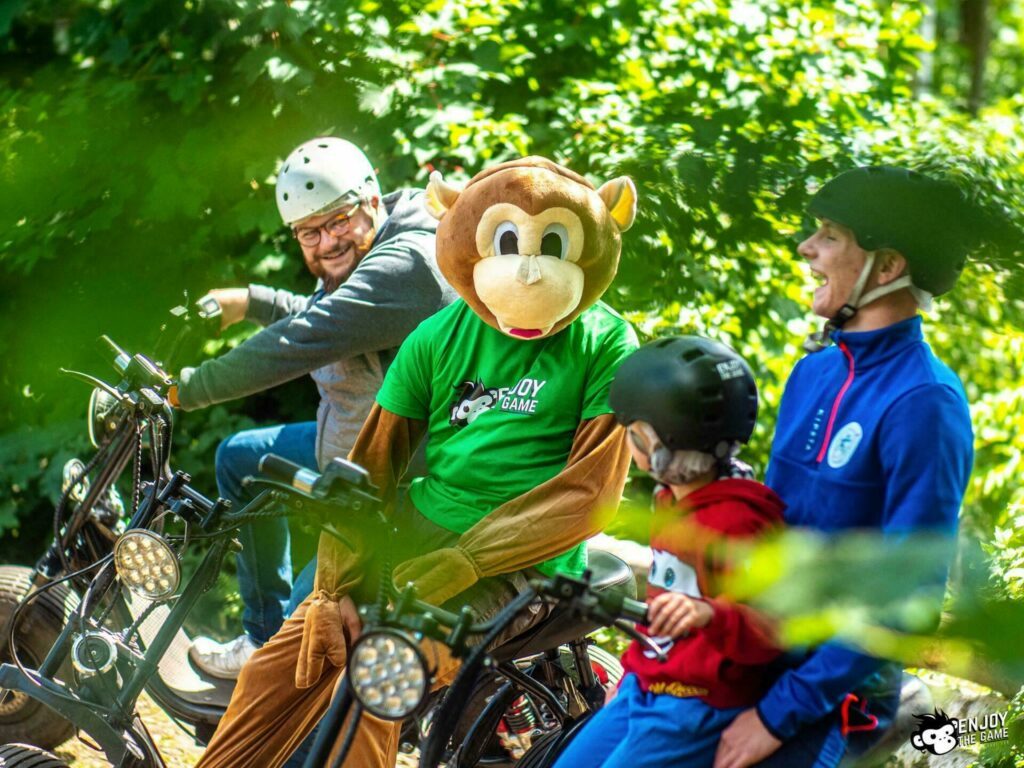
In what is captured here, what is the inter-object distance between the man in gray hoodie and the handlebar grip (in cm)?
134

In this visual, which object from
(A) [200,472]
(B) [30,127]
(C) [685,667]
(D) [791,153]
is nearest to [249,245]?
(A) [200,472]

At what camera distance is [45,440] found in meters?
5.54

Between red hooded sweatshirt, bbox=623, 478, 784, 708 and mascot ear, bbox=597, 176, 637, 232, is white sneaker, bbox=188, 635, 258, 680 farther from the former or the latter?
red hooded sweatshirt, bbox=623, 478, 784, 708

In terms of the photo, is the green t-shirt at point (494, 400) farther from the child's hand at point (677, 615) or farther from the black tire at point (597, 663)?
the child's hand at point (677, 615)

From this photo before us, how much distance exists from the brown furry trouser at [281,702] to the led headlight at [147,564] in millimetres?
289

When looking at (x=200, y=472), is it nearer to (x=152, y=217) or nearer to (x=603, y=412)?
(x=152, y=217)

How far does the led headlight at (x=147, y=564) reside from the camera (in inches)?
123

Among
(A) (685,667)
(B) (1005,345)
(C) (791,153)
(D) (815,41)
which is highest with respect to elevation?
(A) (685,667)

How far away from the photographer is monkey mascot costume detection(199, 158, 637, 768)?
9.73 feet

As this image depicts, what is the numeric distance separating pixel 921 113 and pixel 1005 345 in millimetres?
1204

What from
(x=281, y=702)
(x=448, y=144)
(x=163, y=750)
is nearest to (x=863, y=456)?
(x=281, y=702)

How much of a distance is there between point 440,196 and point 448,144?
2428 millimetres

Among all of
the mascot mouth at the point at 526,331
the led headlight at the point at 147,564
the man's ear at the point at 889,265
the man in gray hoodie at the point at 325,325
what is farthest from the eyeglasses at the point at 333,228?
the man's ear at the point at 889,265

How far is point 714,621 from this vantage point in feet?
6.97
